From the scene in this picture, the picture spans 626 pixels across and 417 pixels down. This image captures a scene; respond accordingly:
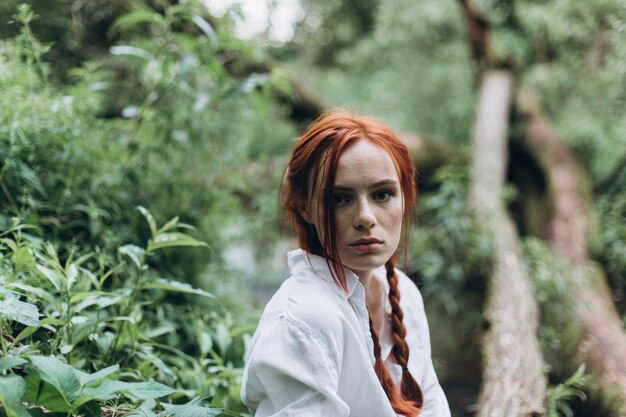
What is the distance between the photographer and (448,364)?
3699 millimetres

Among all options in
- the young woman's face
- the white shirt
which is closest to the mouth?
the young woman's face

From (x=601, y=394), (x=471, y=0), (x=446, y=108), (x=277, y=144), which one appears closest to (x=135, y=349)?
(x=601, y=394)

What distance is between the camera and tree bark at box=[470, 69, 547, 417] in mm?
2088

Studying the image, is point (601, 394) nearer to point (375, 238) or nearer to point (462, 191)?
point (375, 238)

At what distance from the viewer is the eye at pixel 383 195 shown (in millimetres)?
Result: 1479

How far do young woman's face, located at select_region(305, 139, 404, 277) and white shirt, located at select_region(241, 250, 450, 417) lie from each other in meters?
0.09

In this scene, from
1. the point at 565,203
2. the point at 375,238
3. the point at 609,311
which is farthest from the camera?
the point at 565,203

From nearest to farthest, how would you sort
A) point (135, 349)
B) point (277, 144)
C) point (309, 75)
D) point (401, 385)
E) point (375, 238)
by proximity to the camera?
point (375, 238) → point (401, 385) → point (135, 349) → point (277, 144) → point (309, 75)

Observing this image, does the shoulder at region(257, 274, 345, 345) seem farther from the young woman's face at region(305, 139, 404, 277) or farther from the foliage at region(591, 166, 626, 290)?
the foliage at region(591, 166, 626, 290)

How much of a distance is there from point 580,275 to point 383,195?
222cm

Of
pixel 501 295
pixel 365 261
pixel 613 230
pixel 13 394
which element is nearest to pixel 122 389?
pixel 13 394

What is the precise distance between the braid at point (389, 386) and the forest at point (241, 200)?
436 mm

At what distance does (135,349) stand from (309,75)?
593cm

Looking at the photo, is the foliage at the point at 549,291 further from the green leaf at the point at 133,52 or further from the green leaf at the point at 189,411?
the green leaf at the point at 133,52
